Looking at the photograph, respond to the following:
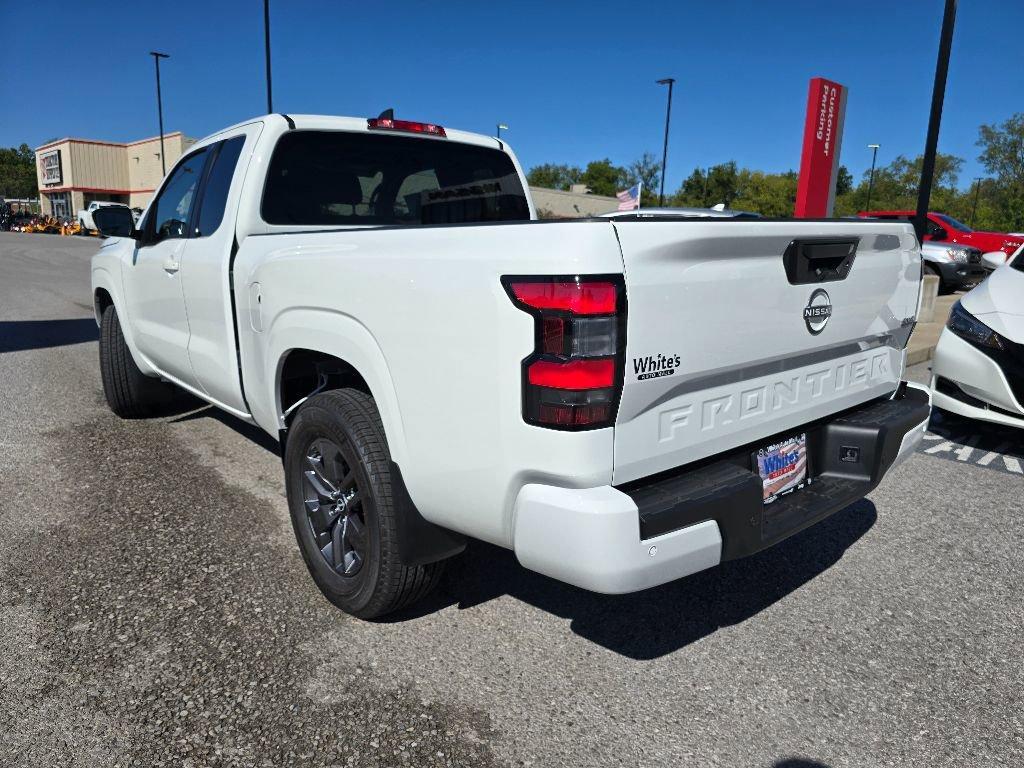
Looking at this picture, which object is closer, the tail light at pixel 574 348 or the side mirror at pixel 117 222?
the tail light at pixel 574 348

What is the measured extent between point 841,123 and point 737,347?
12.8 meters

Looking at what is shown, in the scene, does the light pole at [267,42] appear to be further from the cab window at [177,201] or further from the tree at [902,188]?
the tree at [902,188]

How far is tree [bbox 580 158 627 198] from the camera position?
10362cm

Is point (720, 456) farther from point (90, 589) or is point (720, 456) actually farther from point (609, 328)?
point (90, 589)

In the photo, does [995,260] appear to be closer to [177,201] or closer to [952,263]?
[177,201]

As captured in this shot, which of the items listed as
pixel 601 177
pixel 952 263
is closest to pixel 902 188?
pixel 601 177

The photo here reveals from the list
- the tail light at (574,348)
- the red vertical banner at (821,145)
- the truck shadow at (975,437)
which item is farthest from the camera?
the red vertical banner at (821,145)

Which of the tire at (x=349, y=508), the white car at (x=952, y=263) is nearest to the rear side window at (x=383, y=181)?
the tire at (x=349, y=508)

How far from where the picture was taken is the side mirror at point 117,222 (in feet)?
15.2

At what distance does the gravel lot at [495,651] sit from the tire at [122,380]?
127 centimetres

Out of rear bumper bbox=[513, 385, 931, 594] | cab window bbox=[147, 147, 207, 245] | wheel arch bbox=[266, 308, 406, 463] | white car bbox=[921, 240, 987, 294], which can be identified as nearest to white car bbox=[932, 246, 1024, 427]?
rear bumper bbox=[513, 385, 931, 594]

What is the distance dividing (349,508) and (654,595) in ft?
4.18

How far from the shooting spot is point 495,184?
427 centimetres

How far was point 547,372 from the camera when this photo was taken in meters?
1.92
